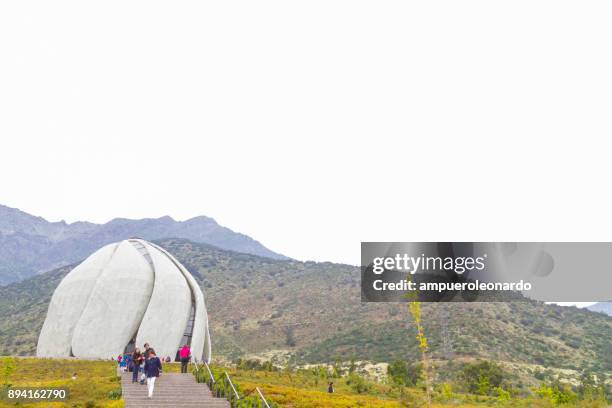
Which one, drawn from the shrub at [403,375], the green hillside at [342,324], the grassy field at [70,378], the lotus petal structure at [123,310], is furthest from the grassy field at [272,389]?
the green hillside at [342,324]

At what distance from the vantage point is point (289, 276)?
79.1 m

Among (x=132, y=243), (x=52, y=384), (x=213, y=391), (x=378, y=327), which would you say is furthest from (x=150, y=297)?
(x=378, y=327)

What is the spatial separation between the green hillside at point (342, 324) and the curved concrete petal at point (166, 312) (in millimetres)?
16817

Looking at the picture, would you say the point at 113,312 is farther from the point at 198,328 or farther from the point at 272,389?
the point at 272,389

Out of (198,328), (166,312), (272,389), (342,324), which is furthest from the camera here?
(342,324)

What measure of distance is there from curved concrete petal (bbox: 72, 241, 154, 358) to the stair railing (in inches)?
388

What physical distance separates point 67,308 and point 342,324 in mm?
31376

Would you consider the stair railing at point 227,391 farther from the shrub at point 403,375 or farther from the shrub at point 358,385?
the shrub at point 403,375

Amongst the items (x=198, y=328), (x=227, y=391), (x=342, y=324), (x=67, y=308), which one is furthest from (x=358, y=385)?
(x=342, y=324)

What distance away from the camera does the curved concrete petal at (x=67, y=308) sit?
94.0 feet

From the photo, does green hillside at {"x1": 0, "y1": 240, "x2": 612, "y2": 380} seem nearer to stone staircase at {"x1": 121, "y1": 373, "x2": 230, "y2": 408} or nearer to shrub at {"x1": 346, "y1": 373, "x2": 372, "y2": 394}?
shrub at {"x1": 346, "y1": 373, "x2": 372, "y2": 394}

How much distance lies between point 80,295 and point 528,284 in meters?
37.7

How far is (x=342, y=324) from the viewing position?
5581 cm

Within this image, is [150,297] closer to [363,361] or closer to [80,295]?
[80,295]
